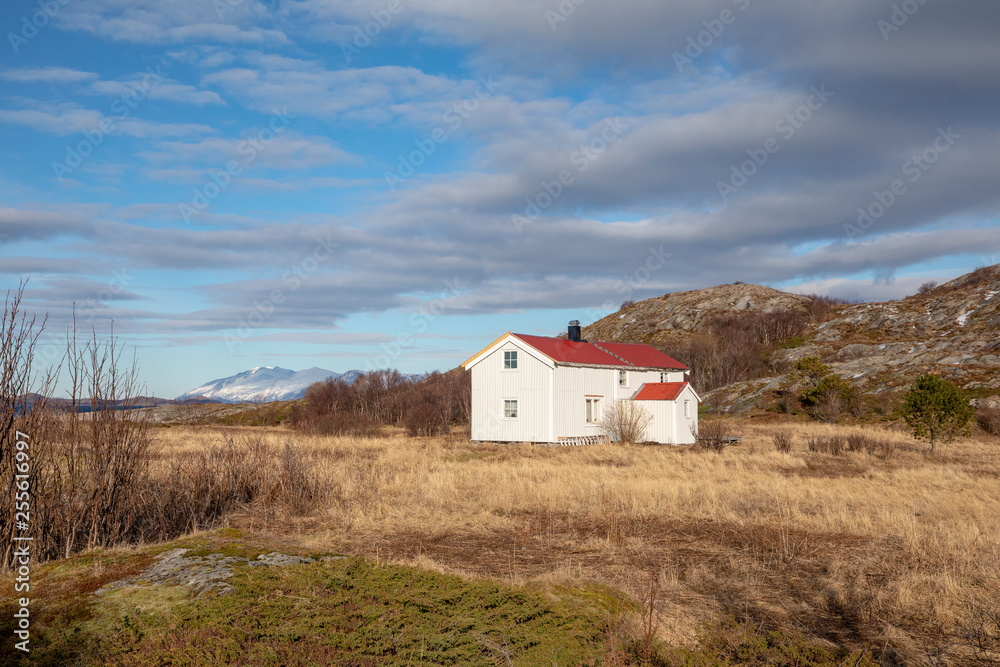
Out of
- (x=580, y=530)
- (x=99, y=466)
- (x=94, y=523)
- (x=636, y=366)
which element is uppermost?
(x=636, y=366)

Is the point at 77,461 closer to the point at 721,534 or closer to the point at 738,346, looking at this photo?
the point at 721,534

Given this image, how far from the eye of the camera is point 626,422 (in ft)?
95.4

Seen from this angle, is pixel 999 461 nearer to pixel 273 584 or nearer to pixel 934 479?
pixel 934 479

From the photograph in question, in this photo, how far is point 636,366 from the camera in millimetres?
32875

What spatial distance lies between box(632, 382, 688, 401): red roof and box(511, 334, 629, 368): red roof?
1655mm

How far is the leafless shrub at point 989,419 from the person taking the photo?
101 ft

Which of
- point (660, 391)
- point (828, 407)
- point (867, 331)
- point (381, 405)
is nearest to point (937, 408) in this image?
point (660, 391)

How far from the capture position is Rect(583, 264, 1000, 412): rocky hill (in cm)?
4709

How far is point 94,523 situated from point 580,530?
6.62 m

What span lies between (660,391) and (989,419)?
16.8m

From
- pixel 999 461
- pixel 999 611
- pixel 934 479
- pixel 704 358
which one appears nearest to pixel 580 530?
pixel 999 611

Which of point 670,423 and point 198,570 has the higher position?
point 670,423
